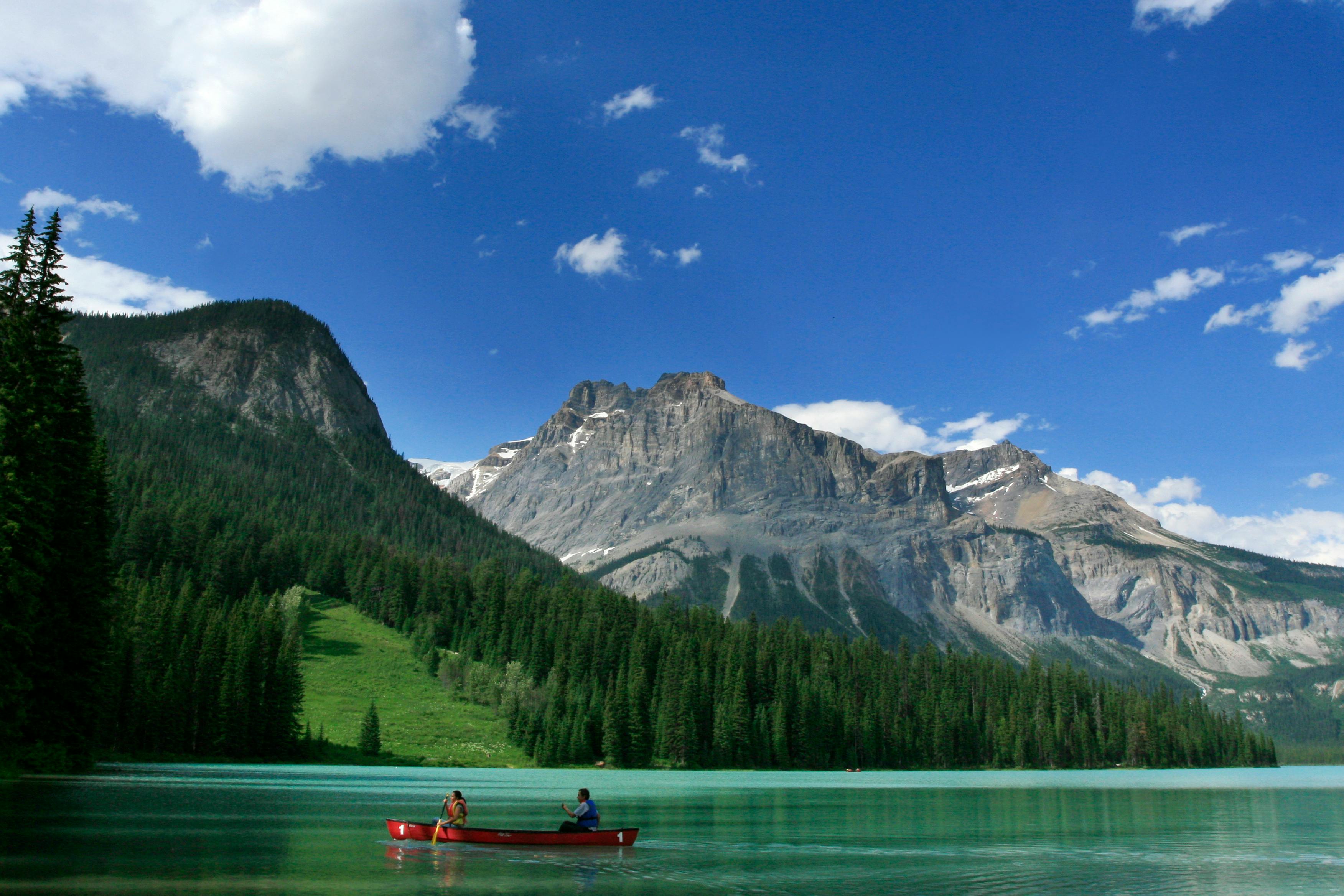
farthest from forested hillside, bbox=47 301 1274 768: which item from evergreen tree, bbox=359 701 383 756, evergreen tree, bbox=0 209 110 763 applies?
evergreen tree, bbox=0 209 110 763

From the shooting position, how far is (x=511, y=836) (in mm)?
43094

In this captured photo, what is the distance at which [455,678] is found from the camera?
506 ft

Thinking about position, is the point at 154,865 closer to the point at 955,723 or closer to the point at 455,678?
the point at 455,678

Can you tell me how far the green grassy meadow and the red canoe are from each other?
82.7m

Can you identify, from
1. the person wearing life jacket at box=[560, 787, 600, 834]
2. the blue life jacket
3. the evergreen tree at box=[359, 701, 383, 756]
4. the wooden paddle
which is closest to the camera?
the wooden paddle

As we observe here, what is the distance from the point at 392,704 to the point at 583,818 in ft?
343

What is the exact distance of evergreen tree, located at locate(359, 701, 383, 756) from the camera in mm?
119500

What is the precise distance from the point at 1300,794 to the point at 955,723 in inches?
3030

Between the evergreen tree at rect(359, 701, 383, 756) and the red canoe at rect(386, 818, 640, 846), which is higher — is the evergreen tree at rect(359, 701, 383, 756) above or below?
below

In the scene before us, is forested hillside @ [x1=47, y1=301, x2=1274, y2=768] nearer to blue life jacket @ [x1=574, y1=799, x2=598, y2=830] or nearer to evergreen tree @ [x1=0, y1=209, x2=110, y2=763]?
evergreen tree @ [x1=0, y1=209, x2=110, y2=763]

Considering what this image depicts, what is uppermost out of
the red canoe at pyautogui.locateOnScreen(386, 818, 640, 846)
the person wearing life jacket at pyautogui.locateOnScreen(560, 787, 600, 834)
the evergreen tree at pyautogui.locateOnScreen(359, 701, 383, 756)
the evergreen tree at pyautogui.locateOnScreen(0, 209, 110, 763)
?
the evergreen tree at pyautogui.locateOnScreen(0, 209, 110, 763)

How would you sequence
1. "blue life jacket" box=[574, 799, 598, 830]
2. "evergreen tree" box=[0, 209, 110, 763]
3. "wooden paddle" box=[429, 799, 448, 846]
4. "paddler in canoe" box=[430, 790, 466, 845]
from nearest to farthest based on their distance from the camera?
"wooden paddle" box=[429, 799, 448, 846]
"paddler in canoe" box=[430, 790, 466, 845]
"blue life jacket" box=[574, 799, 598, 830]
"evergreen tree" box=[0, 209, 110, 763]

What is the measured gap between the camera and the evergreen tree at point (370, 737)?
120 metres

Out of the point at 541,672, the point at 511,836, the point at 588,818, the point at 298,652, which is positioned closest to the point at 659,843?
the point at 588,818
